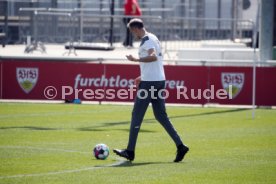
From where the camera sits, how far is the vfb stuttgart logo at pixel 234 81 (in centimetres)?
2445

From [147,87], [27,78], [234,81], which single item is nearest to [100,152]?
[147,87]

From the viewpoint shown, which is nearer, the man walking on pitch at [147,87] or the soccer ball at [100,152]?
the man walking on pitch at [147,87]

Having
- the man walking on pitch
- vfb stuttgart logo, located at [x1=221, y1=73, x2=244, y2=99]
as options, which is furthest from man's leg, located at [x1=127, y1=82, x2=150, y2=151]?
vfb stuttgart logo, located at [x1=221, y1=73, x2=244, y2=99]

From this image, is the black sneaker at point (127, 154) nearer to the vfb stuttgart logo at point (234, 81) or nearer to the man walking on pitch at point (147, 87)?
the man walking on pitch at point (147, 87)

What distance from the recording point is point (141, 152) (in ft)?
47.2

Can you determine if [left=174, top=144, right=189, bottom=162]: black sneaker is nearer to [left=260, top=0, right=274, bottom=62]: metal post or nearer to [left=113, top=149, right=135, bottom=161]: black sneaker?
[left=113, top=149, right=135, bottom=161]: black sneaker

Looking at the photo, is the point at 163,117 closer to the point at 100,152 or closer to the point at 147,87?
the point at 147,87

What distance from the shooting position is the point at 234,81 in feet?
80.2

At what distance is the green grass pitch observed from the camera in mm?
11617

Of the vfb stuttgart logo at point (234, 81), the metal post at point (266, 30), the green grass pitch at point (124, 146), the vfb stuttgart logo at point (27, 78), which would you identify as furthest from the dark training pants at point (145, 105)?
the metal post at point (266, 30)

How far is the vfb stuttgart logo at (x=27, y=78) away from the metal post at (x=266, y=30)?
6.46 metres

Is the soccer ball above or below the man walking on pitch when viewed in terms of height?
below

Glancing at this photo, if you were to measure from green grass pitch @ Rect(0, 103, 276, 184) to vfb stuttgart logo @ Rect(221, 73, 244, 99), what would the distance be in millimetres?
1050

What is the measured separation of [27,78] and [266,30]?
A: 6.85 metres
